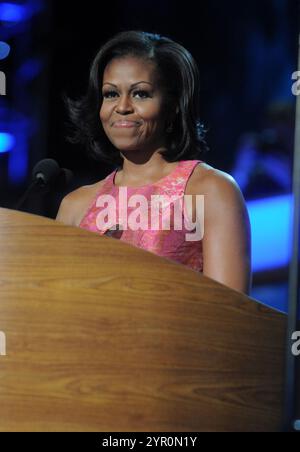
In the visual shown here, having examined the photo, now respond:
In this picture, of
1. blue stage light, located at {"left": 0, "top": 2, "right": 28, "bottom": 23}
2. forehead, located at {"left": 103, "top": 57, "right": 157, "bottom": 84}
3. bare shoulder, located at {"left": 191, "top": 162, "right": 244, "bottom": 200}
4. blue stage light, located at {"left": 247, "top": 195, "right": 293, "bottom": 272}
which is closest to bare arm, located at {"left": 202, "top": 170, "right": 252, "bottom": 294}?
bare shoulder, located at {"left": 191, "top": 162, "right": 244, "bottom": 200}

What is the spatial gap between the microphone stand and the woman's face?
66cm

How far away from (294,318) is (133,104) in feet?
2.49

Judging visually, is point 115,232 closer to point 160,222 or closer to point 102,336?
point 160,222

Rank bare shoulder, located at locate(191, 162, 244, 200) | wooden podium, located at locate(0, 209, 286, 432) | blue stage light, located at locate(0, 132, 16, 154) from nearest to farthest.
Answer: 1. wooden podium, located at locate(0, 209, 286, 432)
2. bare shoulder, located at locate(191, 162, 244, 200)
3. blue stage light, located at locate(0, 132, 16, 154)

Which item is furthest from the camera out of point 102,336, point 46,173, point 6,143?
point 6,143

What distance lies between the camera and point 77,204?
6.72ft

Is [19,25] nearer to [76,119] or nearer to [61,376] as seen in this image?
[76,119]

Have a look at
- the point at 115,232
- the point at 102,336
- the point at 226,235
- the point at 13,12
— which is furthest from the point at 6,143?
the point at 102,336

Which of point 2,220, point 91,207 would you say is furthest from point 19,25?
point 2,220

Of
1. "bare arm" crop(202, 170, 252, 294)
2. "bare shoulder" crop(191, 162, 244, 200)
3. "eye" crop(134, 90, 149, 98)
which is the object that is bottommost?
"bare arm" crop(202, 170, 252, 294)

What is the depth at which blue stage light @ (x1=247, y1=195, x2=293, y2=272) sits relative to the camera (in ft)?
8.89

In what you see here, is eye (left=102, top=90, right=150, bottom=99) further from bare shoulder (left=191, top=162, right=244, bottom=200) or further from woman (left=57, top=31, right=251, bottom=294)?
bare shoulder (left=191, top=162, right=244, bottom=200)

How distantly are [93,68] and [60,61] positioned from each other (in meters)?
0.75

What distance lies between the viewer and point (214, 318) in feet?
4.09
